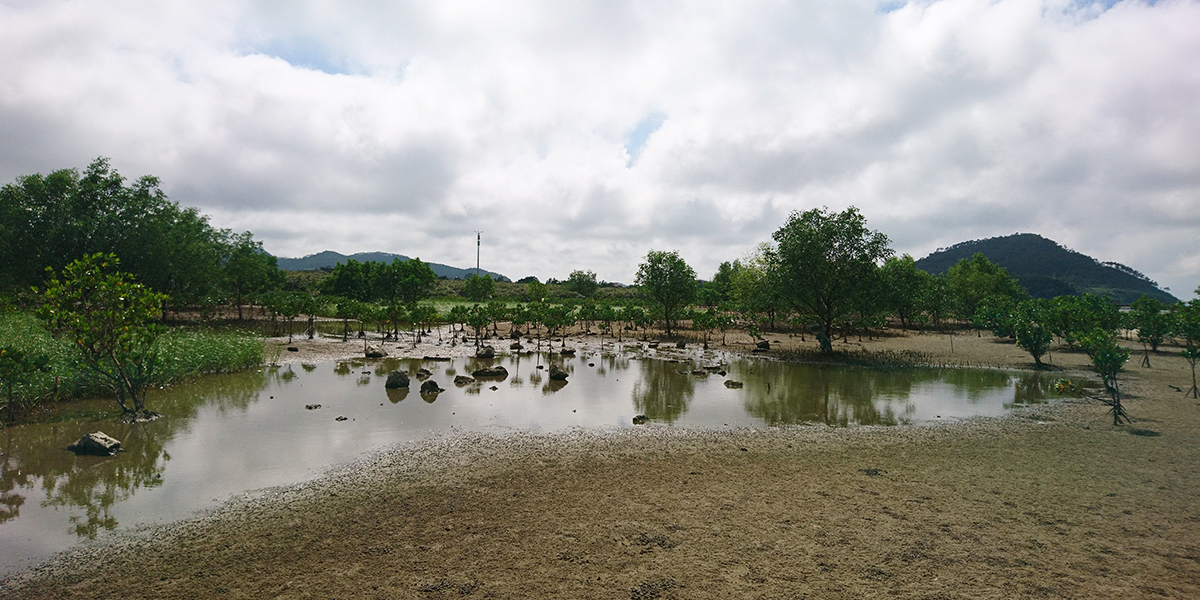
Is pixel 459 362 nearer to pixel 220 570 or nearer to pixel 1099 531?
pixel 220 570

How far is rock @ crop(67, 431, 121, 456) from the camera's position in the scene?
12.2 metres

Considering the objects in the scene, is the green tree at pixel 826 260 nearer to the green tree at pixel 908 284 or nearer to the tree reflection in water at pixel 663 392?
the tree reflection in water at pixel 663 392

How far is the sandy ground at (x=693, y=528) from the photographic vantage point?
6.87 meters

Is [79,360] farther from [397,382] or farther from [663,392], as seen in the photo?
[663,392]

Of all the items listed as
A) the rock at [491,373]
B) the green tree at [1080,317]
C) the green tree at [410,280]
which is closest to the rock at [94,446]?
the rock at [491,373]

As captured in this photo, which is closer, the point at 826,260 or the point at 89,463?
the point at 89,463

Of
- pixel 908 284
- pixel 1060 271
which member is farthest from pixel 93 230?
pixel 1060 271

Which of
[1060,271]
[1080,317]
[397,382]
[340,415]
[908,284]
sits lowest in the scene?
[340,415]

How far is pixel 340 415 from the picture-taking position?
663 inches

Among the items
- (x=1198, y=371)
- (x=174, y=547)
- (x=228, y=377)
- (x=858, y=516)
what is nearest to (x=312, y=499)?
(x=174, y=547)

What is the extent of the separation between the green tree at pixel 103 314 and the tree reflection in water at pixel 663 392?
51.3ft

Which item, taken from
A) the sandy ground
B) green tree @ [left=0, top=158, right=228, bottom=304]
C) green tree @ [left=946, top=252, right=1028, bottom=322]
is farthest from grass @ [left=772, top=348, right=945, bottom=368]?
green tree @ [left=0, top=158, right=228, bottom=304]

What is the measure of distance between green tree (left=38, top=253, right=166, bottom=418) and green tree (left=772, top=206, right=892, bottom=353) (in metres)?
33.1

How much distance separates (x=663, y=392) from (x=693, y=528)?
1369 cm
